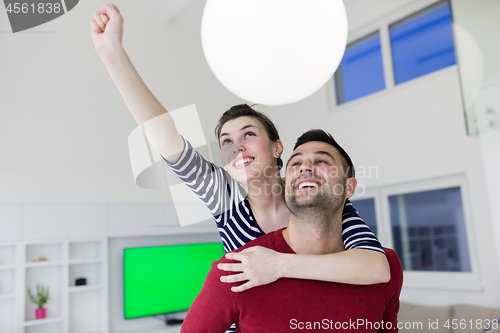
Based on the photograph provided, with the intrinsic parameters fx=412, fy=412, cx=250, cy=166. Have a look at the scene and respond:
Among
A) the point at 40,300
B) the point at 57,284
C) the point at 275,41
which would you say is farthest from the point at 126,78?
the point at 57,284

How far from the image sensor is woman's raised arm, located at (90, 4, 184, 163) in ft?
3.45

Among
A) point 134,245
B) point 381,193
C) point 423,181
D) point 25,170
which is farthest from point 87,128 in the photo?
point 423,181

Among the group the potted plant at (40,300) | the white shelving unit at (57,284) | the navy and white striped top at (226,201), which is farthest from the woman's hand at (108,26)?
the potted plant at (40,300)

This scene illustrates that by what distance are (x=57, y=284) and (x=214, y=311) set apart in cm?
330

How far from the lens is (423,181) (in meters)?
4.01

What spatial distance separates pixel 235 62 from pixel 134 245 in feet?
12.0

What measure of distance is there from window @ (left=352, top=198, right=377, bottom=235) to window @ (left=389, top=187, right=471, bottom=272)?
9.1 inches

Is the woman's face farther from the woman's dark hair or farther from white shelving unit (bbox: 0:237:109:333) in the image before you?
white shelving unit (bbox: 0:237:109:333)

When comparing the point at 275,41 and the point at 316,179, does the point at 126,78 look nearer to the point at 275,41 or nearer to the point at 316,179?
the point at 275,41

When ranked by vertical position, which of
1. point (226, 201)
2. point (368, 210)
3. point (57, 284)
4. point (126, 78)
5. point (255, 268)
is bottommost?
point (57, 284)

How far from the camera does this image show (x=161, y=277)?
14.1 feet

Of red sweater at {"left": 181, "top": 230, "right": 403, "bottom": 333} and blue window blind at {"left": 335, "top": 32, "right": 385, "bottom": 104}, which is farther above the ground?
blue window blind at {"left": 335, "top": 32, "right": 385, "bottom": 104}

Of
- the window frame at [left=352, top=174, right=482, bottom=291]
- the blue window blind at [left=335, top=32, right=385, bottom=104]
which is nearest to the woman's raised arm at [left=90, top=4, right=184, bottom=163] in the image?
the window frame at [left=352, top=174, right=482, bottom=291]

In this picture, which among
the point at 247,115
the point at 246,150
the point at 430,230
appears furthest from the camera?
the point at 430,230
